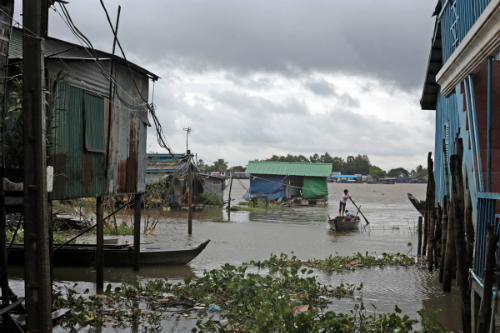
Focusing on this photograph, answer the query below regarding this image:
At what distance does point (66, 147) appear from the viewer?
8.17 m

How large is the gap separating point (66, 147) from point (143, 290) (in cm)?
331

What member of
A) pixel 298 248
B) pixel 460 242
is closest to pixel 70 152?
pixel 460 242

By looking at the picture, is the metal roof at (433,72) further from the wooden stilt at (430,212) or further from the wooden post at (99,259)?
the wooden post at (99,259)

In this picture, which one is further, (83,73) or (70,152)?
(83,73)

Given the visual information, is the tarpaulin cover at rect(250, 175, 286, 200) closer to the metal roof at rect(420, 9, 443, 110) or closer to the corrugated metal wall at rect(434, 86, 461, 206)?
Answer: the metal roof at rect(420, 9, 443, 110)

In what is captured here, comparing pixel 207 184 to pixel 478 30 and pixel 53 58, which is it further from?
pixel 478 30

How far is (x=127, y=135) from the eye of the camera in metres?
11.1

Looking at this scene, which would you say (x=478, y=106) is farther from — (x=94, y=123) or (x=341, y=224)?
(x=341, y=224)

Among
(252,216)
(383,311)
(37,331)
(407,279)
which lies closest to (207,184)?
(252,216)

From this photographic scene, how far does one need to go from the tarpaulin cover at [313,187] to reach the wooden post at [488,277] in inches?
1347

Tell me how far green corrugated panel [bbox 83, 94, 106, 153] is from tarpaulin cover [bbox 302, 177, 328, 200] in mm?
30327

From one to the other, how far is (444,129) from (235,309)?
862 centimetres

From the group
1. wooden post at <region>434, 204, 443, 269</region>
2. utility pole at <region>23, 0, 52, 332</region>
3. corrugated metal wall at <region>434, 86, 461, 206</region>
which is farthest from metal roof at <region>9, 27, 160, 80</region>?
wooden post at <region>434, 204, 443, 269</region>

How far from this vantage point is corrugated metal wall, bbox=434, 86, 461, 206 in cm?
1011
